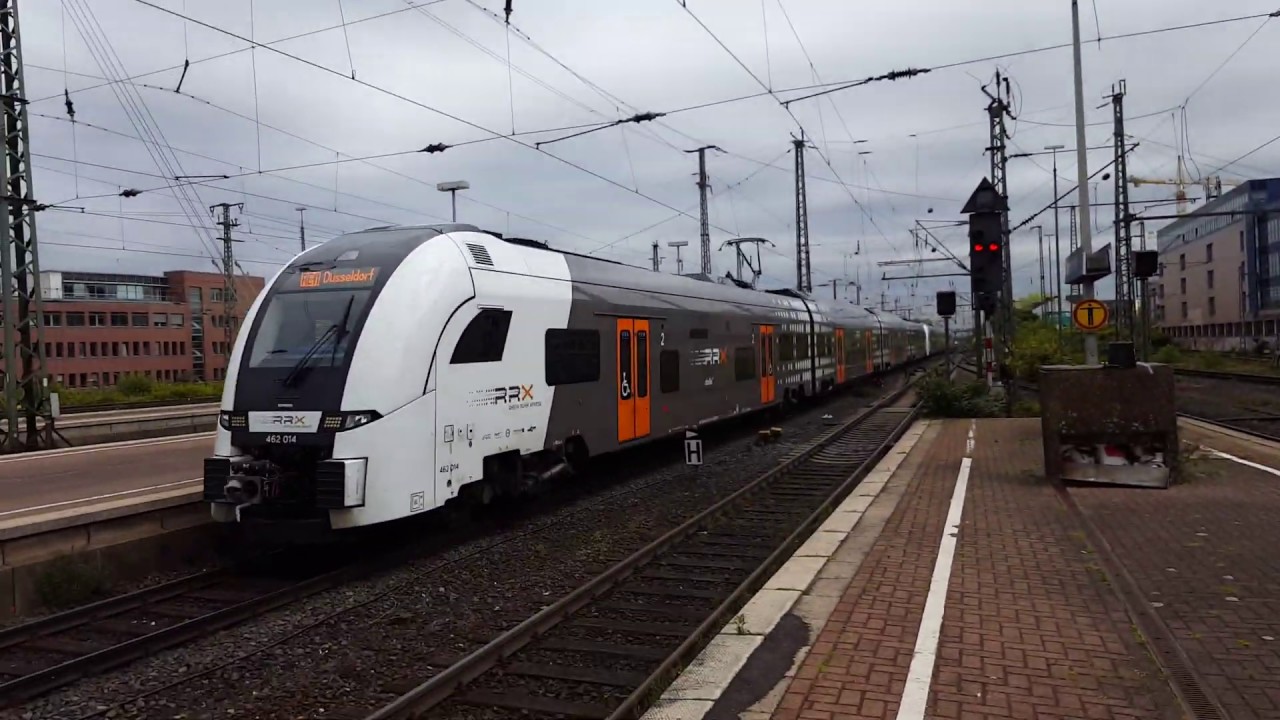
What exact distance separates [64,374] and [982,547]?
5443 centimetres

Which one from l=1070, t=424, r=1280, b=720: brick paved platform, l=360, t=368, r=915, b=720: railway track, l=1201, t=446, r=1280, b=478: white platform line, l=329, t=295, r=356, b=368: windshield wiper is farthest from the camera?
l=1201, t=446, r=1280, b=478: white platform line

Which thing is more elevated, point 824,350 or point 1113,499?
point 824,350

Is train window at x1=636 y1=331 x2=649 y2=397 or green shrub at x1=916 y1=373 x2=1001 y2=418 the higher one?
train window at x1=636 y1=331 x2=649 y2=397

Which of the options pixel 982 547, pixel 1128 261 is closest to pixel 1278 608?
pixel 982 547

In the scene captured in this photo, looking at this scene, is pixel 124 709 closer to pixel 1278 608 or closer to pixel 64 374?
pixel 1278 608

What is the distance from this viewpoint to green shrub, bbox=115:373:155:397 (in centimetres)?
3425

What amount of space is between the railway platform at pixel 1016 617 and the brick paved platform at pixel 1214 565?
19 millimetres

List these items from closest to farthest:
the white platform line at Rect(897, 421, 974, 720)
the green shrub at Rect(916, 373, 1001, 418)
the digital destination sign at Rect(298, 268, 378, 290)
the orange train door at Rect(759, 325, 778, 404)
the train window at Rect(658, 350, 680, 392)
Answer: the white platform line at Rect(897, 421, 974, 720) < the digital destination sign at Rect(298, 268, 378, 290) < the train window at Rect(658, 350, 680, 392) < the orange train door at Rect(759, 325, 778, 404) < the green shrub at Rect(916, 373, 1001, 418)

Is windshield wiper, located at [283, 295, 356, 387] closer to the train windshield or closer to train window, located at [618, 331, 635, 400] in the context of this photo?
the train windshield

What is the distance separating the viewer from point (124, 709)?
5227 millimetres

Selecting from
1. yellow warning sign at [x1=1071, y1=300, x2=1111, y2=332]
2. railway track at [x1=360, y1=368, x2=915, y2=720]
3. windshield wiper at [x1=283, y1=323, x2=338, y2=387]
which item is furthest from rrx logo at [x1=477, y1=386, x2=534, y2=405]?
yellow warning sign at [x1=1071, y1=300, x2=1111, y2=332]

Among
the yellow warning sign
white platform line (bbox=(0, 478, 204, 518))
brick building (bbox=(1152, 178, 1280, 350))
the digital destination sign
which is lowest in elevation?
white platform line (bbox=(0, 478, 204, 518))

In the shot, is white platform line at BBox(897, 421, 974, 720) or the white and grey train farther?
the white and grey train

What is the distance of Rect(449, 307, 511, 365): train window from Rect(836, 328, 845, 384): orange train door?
20737mm
